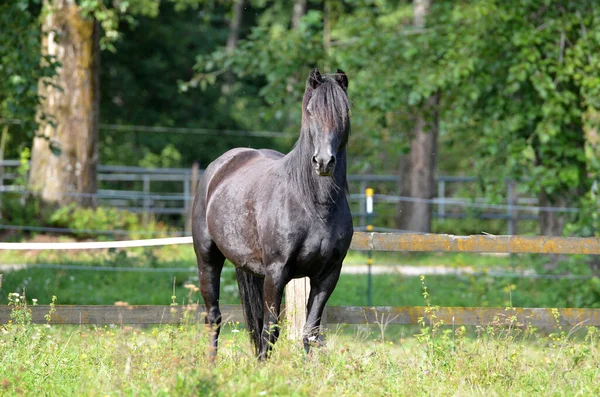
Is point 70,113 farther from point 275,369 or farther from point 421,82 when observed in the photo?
point 275,369

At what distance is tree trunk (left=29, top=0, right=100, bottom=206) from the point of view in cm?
1449

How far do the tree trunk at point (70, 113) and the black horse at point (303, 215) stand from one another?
9.28 m

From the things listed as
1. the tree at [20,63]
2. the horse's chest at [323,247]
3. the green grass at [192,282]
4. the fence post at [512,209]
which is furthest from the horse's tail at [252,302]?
the fence post at [512,209]

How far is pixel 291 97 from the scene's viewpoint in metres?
13.4

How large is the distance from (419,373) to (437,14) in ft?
33.4

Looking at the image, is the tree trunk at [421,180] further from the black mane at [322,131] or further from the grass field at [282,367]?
the black mane at [322,131]

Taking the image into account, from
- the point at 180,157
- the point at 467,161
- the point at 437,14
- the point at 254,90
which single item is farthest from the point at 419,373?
the point at 254,90

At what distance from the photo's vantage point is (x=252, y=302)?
618 centimetres

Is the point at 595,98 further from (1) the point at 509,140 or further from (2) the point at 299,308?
(2) the point at 299,308

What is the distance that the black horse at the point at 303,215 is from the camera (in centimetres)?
514

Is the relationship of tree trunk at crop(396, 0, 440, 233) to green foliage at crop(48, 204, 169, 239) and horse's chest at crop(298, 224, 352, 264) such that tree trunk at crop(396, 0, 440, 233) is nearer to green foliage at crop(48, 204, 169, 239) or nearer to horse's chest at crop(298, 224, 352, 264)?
green foliage at crop(48, 204, 169, 239)

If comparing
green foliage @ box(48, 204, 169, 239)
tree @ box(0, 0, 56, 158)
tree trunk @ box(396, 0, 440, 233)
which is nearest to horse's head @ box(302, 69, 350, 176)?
tree @ box(0, 0, 56, 158)

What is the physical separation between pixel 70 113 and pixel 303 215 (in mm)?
10279

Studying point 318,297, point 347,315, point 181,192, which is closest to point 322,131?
point 318,297
